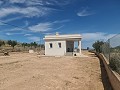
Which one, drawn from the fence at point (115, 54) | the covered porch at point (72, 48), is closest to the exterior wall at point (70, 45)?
the covered porch at point (72, 48)

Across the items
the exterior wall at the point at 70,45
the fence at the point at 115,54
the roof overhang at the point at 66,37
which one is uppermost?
the roof overhang at the point at 66,37

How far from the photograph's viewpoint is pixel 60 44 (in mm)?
38969

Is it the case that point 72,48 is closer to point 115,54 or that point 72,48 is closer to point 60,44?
point 60,44

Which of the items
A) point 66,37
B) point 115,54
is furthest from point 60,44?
point 115,54

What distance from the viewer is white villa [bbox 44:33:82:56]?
37956 mm

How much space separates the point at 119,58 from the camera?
9.77m

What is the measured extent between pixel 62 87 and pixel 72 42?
105ft

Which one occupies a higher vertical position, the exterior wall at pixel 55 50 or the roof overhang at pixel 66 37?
the roof overhang at pixel 66 37

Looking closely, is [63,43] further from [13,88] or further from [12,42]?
[12,42]

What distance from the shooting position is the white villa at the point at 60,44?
3796 centimetres

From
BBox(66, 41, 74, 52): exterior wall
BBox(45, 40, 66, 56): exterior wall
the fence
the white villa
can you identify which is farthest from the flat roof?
the fence

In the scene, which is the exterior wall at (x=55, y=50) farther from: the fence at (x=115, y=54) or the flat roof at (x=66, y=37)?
the fence at (x=115, y=54)

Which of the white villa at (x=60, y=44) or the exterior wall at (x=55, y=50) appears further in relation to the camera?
the exterior wall at (x=55, y=50)

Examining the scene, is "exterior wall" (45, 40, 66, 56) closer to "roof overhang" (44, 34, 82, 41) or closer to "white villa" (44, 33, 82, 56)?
"white villa" (44, 33, 82, 56)
